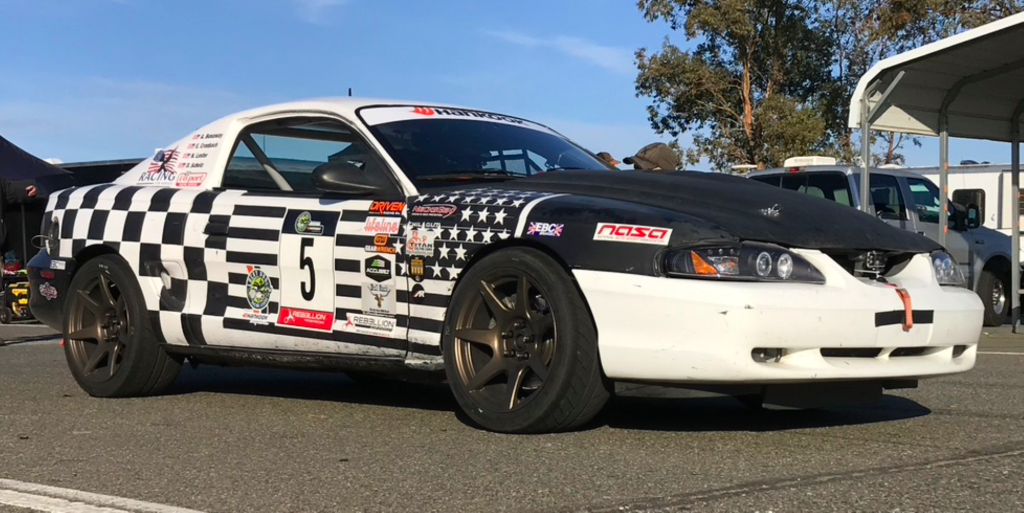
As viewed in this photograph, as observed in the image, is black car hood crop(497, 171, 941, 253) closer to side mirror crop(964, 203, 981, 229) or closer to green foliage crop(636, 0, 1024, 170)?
side mirror crop(964, 203, 981, 229)

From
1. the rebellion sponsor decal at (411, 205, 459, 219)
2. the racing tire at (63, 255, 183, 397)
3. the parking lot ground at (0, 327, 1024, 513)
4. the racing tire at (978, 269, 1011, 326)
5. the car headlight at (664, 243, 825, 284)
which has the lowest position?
the racing tire at (978, 269, 1011, 326)

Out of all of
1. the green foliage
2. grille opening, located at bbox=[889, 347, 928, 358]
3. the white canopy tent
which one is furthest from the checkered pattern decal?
the green foliage

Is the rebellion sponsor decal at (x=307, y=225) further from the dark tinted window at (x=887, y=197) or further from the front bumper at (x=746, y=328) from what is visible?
the dark tinted window at (x=887, y=197)

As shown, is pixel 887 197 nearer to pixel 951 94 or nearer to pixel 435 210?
pixel 951 94

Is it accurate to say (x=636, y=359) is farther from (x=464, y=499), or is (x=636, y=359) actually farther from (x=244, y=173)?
(x=244, y=173)

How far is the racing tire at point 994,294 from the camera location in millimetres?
13945

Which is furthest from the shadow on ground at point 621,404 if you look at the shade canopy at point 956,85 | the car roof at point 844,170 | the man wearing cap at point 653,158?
the car roof at point 844,170

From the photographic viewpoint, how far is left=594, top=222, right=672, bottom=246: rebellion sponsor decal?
429 cm

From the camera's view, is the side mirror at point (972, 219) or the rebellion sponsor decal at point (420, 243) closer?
the rebellion sponsor decal at point (420, 243)

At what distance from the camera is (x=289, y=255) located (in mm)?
5375

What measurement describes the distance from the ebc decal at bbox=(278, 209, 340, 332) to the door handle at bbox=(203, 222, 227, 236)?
0.40m

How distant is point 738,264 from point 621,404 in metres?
1.55

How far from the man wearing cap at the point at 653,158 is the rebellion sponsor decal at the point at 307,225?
2052 millimetres

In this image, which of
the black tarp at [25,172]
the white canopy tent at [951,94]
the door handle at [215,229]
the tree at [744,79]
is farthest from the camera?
the tree at [744,79]
